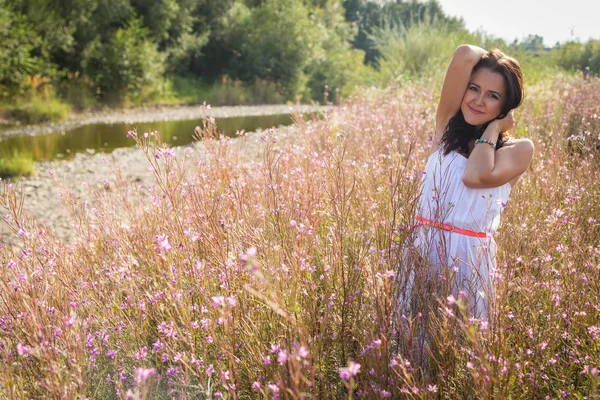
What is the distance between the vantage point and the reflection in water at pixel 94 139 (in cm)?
1183

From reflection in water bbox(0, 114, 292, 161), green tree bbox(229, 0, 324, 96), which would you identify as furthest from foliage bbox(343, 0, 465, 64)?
reflection in water bbox(0, 114, 292, 161)

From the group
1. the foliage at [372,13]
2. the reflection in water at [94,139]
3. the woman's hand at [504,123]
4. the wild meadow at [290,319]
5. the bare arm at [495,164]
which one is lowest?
the reflection in water at [94,139]

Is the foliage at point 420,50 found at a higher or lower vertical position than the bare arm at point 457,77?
higher

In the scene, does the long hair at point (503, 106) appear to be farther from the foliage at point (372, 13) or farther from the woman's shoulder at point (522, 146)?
the foliage at point (372, 13)

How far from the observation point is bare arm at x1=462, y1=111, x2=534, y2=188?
2443 millimetres

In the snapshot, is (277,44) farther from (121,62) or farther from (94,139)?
(94,139)

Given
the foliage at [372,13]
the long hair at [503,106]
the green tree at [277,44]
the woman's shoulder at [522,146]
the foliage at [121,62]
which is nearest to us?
the woman's shoulder at [522,146]

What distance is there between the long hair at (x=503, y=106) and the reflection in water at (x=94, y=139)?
7.95m

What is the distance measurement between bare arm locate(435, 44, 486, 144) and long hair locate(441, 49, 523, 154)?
0.04 meters

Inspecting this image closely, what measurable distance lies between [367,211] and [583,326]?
4.59 feet

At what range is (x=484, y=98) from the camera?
2.62m

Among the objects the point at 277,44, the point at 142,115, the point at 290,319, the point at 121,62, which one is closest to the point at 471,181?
the point at 290,319

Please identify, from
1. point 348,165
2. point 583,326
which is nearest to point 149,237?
point 348,165

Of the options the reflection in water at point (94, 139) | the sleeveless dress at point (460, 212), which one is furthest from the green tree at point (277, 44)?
the sleeveless dress at point (460, 212)
